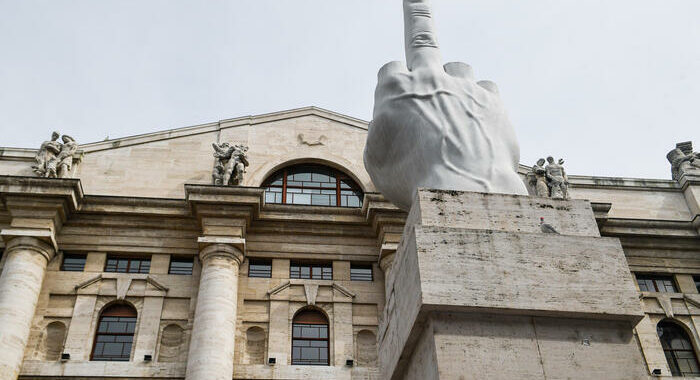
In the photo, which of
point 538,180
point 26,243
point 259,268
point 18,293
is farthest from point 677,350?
point 26,243

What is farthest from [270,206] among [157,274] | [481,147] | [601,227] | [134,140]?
[481,147]

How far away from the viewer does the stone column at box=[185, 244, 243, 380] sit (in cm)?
1944

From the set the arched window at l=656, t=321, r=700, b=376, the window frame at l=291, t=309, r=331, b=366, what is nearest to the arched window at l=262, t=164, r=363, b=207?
the window frame at l=291, t=309, r=331, b=366

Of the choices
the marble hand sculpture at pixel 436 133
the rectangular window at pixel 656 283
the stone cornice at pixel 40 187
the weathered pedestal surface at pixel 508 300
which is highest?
the stone cornice at pixel 40 187

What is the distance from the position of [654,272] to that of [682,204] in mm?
4190

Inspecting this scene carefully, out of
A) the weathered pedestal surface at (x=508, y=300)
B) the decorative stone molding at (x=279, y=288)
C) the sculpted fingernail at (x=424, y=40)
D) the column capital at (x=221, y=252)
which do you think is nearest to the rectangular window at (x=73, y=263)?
the column capital at (x=221, y=252)

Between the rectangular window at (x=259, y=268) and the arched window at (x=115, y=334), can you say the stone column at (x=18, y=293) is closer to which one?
the arched window at (x=115, y=334)

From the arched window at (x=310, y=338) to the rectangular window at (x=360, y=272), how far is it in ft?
Answer: 6.40

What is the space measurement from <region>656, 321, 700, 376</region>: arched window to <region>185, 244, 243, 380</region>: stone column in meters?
14.0

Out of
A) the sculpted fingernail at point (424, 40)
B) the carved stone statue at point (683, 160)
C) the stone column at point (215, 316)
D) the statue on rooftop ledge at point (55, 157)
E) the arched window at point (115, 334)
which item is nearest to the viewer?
the sculpted fingernail at point (424, 40)

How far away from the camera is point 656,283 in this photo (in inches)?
989

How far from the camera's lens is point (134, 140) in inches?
1037

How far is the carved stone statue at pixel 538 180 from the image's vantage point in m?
25.1

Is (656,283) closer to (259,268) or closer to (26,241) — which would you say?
(259,268)
